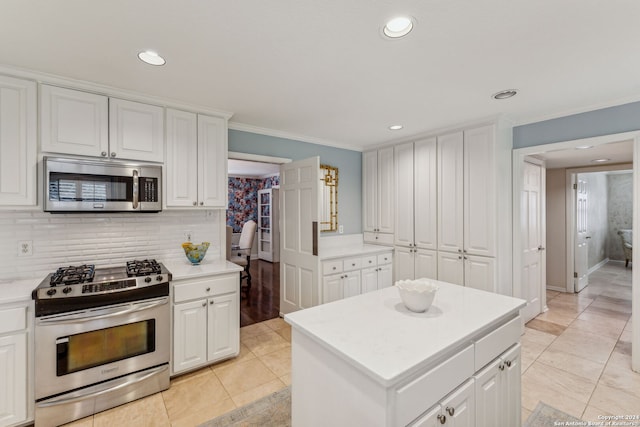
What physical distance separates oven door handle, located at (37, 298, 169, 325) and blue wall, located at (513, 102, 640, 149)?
13.2ft

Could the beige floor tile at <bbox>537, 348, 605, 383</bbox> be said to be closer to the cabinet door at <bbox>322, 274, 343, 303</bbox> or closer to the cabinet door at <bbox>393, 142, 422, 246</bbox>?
the cabinet door at <bbox>393, 142, 422, 246</bbox>

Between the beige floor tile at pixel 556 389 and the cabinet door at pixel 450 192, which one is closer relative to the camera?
the beige floor tile at pixel 556 389

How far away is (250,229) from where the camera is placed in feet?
18.5

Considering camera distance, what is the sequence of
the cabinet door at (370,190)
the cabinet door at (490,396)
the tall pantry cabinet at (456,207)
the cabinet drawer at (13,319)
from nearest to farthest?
the cabinet door at (490,396), the cabinet drawer at (13,319), the tall pantry cabinet at (456,207), the cabinet door at (370,190)

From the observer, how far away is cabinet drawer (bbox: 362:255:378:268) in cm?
390

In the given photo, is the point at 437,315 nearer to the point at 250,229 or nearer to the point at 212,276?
the point at 212,276

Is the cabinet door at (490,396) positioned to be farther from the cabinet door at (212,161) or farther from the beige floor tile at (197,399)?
the cabinet door at (212,161)

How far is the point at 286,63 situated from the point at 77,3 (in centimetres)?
115

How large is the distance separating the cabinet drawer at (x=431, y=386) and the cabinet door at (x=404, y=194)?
2.74m

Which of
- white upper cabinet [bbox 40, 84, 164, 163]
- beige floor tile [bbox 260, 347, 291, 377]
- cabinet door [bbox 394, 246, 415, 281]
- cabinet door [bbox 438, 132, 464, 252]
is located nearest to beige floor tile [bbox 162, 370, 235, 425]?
beige floor tile [bbox 260, 347, 291, 377]

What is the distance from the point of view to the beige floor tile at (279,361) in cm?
270

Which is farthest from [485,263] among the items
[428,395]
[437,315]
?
[428,395]

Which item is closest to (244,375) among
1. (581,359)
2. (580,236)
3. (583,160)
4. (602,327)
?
(581,359)

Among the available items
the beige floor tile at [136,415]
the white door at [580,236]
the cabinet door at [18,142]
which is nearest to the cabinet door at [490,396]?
the beige floor tile at [136,415]
